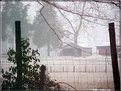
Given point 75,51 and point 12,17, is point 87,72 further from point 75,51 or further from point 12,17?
point 12,17

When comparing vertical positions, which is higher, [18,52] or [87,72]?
[18,52]

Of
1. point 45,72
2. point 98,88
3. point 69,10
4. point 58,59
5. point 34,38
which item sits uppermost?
point 69,10

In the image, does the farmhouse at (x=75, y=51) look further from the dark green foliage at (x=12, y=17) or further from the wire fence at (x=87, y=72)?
the dark green foliage at (x=12, y=17)

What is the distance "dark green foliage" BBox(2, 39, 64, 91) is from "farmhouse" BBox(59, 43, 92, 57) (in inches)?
10.3

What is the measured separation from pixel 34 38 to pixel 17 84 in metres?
0.50

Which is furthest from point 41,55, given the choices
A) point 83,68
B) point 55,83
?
point 83,68

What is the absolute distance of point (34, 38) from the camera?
81.0 inches

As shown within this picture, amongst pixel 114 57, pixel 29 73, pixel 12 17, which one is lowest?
pixel 29 73

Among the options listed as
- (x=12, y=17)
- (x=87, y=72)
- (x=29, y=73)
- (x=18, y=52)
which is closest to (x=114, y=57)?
(x=87, y=72)

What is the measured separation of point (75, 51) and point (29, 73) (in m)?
0.52

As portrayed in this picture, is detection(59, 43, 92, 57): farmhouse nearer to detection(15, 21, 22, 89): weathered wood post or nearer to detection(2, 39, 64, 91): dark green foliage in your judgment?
detection(2, 39, 64, 91): dark green foliage

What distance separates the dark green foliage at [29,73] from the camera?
2062mm

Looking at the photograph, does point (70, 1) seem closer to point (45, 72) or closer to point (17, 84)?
point (45, 72)

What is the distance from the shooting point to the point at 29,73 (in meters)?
2.08
